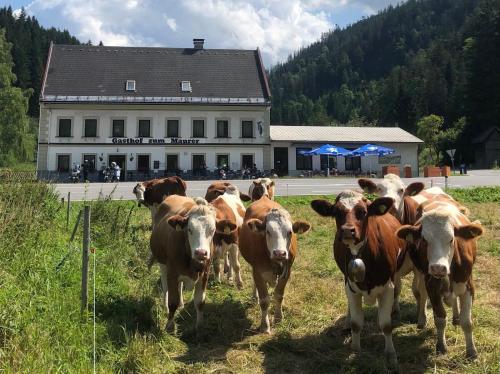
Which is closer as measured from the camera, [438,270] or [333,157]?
[438,270]

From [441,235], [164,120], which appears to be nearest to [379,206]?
[441,235]

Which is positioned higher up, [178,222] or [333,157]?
[333,157]

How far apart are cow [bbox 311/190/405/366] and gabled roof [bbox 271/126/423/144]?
3752 cm

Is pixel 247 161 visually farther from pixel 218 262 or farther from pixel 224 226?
pixel 224 226

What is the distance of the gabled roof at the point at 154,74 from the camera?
40175mm

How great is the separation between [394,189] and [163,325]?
3917 millimetres

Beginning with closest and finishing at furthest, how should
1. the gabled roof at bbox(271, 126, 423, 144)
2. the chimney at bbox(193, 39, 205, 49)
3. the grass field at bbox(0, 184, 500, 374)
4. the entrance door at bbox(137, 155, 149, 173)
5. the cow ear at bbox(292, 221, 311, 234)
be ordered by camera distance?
the grass field at bbox(0, 184, 500, 374), the cow ear at bbox(292, 221, 311, 234), the entrance door at bbox(137, 155, 149, 173), the gabled roof at bbox(271, 126, 423, 144), the chimney at bbox(193, 39, 205, 49)

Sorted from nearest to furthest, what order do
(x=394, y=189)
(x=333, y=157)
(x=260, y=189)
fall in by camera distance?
(x=394, y=189)
(x=260, y=189)
(x=333, y=157)

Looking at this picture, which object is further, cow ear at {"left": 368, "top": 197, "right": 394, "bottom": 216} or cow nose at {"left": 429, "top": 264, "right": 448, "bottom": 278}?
cow ear at {"left": 368, "top": 197, "right": 394, "bottom": 216}

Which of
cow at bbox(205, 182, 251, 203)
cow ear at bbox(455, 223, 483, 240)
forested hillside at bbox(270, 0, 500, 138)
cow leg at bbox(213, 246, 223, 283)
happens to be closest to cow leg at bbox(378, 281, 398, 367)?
cow ear at bbox(455, 223, 483, 240)

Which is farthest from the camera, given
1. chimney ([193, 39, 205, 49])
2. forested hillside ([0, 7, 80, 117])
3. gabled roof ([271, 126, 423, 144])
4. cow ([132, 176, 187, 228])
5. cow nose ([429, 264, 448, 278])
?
forested hillside ([0, 7, 80, 117])

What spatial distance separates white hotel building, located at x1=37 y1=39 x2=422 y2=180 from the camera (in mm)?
39406

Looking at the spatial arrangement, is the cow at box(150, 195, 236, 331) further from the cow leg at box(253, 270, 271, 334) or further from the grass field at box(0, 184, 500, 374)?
the cow leg at box(253, 270, 271, 334)

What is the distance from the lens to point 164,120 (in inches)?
1609
